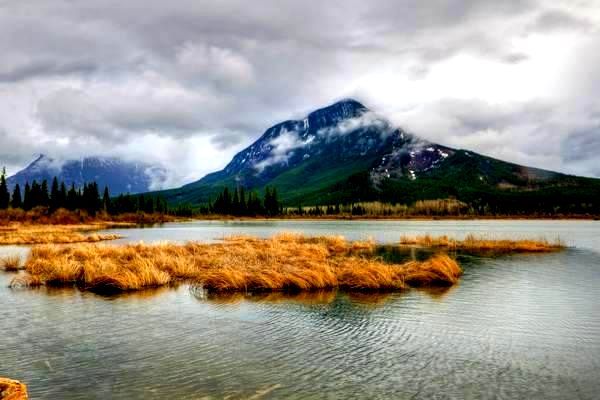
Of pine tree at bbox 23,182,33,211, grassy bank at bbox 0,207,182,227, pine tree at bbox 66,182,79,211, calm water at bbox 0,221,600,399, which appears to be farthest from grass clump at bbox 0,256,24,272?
pine tree at bbox 66,182,79,211

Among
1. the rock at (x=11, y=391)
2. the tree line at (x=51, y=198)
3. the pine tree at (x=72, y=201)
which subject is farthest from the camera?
the pine tree at (x=72, y=201)

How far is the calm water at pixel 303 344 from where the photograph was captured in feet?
38.0

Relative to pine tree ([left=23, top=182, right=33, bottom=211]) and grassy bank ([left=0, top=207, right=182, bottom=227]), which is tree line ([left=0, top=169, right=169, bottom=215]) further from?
grassy bank ([left=0, top=207, right=182, bottom=227])

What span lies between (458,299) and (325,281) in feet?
24.6

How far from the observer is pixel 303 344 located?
15367 mm

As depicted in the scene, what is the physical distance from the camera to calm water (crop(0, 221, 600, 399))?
1157 centimetres

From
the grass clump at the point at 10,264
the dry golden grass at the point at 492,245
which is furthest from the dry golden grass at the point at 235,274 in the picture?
the dry golden grass at the point at 492,245

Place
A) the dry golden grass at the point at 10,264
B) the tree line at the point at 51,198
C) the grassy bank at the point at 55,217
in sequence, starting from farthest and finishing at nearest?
the tree line at the point at 51,198, the grassy bank at the point at 55,217, the dry golden grass at the point at 10,264

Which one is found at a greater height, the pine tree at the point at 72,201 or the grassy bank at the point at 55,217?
the pine tree at the point at 72,201

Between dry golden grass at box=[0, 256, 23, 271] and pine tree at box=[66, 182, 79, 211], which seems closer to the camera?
dry golden grass at box=[0, 256, 23, 271]

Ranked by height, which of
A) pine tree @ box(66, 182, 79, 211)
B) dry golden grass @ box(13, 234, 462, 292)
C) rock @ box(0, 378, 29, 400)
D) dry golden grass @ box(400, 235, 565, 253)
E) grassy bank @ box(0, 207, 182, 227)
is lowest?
dry golden grass @ box(400, 235, 565, 253)

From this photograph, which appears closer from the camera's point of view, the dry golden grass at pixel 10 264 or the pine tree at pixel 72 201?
the dry golden grass at pixel 10 264

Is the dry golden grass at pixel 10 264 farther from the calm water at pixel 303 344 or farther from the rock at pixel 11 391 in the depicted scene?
the rock at pixel 11 391

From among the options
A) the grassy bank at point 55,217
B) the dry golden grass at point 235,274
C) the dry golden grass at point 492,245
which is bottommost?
the dry golden grass at point 492,245
